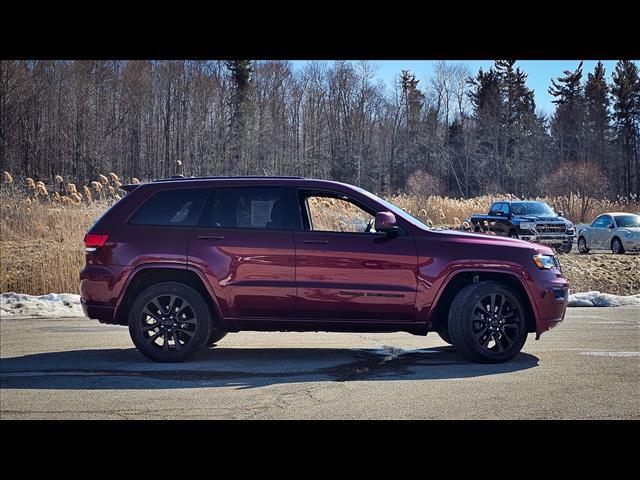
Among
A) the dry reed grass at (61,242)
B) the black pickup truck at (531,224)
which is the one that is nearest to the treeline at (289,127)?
the black pickup truck at (531,224)

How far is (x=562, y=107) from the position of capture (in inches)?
1582

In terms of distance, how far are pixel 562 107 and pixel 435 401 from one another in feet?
123

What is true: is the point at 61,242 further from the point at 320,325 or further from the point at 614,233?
the point at 614,233

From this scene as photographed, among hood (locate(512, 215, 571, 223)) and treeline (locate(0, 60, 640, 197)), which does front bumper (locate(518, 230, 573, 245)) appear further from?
treeline (locate(0, 60, 640, 197))

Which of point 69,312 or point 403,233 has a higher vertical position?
point 403,233

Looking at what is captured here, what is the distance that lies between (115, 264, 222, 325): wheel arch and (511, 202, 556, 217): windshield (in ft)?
56.5

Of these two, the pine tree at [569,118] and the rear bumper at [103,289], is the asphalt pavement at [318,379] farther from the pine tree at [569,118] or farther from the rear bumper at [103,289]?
the pine tree at [569,118]

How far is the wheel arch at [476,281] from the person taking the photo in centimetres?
768

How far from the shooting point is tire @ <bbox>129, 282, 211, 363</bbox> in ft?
24.6

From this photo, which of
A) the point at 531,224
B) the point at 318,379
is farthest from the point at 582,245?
the point at 318,379

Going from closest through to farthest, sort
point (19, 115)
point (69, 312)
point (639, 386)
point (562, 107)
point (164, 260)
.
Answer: point (639, 386) < point (164, 260) < point (69, 312) < point (19, 115) < point (562, 107)

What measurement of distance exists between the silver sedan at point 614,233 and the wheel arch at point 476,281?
14918mm
